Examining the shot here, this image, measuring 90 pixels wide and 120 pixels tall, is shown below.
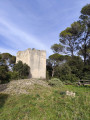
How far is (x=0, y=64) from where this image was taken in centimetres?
470

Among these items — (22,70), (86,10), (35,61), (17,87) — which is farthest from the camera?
(86,10)

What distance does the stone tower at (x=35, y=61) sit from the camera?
38.1 feet

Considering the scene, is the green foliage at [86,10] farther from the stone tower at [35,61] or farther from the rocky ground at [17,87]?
the rocky ground at [17,87]

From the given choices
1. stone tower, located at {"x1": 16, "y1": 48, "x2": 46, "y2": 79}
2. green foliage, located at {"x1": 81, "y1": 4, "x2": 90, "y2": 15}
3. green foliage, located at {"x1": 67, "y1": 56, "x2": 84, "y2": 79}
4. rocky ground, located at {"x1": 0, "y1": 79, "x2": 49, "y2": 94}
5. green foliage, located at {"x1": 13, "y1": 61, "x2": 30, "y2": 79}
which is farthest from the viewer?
green foliage, located at {"x1": 81, "y1": 4, "x2": 90, "y2": 15}

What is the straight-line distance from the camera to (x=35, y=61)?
11914 millimetres

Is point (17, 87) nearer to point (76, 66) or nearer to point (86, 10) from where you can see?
point (76, 66)

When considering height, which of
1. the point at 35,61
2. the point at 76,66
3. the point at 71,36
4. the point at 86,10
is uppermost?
the point at 86,10


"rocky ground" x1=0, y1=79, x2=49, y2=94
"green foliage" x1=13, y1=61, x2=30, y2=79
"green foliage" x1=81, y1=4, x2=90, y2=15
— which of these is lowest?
"rocky ground" x1=0, y1=79, x2=49, y2=94

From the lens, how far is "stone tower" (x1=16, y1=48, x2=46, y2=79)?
11.6 metres

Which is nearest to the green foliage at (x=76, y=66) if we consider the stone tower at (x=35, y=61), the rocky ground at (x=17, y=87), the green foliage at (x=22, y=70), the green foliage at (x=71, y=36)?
the green foliage at (x=71, y=36)

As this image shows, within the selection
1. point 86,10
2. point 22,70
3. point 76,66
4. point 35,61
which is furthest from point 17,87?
point 86,10

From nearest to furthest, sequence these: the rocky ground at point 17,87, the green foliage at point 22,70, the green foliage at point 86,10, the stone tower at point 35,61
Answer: the rocky ground at point 17,87 < the green foliage at point 22,70 < the stone tower at point 35,61 < the green foliage at point 86,10

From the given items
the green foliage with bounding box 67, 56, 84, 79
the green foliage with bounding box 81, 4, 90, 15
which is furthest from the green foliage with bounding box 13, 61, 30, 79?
the green foliage with bounding box 81, 4, 90, 15

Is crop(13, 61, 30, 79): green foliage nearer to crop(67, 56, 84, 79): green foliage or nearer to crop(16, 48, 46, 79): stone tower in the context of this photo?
crop(16, 48, 46, 79): stone tower
